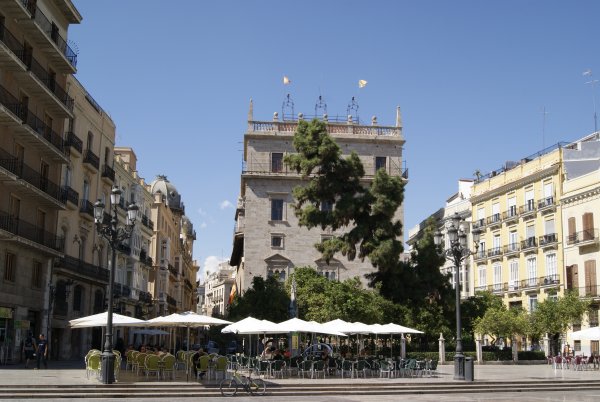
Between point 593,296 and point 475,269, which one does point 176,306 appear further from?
point 593,296

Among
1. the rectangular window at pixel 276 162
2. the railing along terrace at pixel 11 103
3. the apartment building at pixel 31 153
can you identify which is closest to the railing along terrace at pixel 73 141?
the apartment building at pixel 31 153

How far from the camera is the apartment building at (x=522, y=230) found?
52.6 m

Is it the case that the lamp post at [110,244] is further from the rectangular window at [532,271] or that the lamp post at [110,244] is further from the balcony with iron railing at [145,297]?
the rectangular window at [532,271]

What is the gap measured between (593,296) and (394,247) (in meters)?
18.6

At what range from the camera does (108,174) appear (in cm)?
4566

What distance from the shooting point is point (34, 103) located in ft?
116

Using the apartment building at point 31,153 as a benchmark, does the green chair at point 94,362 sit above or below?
below

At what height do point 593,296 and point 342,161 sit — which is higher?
point 342,161

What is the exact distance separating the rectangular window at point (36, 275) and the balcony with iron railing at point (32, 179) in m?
3.18

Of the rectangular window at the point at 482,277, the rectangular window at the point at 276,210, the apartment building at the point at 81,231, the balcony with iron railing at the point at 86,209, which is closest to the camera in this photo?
the apartment building at the point at 81,231

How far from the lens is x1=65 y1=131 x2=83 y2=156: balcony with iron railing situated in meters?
39.1

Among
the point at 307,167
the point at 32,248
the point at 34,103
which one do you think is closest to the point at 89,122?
the point at 34,103

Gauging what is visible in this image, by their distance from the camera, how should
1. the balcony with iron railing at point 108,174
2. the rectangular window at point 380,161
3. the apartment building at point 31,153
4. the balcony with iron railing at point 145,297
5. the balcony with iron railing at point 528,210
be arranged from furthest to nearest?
the rectangular window at point 380,161
the balcony with iron railing at point 145,297
the balcony with iron railing at point 528,210
the balcony with iron railing at point 108,174
the apartment building at point 31,153

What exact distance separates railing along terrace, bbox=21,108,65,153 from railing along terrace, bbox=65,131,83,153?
1.00 m
